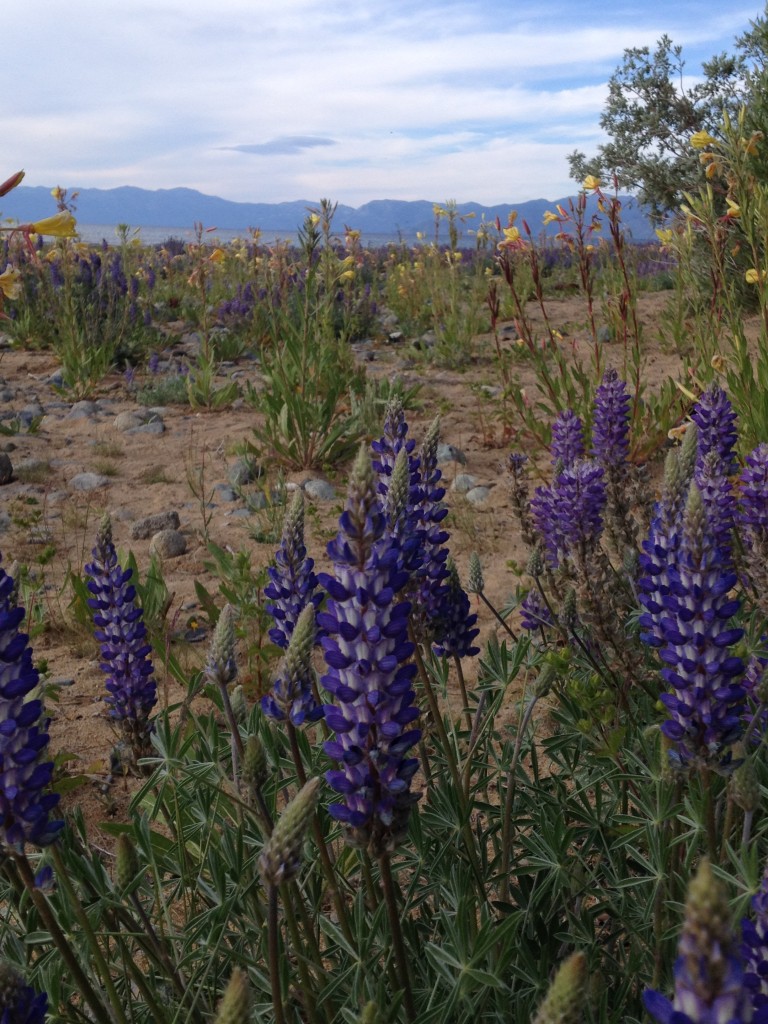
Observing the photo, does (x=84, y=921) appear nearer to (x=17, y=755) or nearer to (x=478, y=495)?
(x=17, y=755)

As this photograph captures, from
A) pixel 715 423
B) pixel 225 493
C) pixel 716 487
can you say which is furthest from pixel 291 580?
pixel 225 493

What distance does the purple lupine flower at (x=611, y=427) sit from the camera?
11.0ft

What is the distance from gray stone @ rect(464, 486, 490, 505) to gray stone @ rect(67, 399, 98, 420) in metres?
3.89

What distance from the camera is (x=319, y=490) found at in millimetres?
5820

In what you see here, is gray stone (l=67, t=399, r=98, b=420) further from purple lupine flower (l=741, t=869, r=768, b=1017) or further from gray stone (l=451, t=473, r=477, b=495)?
purple lupine flower (l=741, t=869, r=768, b=1017)

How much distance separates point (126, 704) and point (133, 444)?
5162mm

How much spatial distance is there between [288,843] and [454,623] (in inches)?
47.5

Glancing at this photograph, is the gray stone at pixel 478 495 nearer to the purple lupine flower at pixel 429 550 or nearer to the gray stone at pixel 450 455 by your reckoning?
the gray stone at pixel 450 455

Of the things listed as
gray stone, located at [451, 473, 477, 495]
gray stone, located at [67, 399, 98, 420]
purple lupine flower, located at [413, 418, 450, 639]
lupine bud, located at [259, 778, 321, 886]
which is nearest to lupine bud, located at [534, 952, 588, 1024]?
lupine bud, located at [259, 778, 321, 886]

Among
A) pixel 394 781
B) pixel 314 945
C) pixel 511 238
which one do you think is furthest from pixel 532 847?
pixel 511 238

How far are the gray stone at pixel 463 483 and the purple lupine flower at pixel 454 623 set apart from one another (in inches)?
135

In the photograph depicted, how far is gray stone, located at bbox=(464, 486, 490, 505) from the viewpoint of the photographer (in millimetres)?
5602

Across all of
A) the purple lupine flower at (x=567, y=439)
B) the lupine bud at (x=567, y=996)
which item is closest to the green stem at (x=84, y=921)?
the lupine bud at (x=567, y=996)

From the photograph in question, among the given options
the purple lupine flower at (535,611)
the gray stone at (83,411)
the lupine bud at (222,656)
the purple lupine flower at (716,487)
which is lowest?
the purple lupine flower at (535,611)
